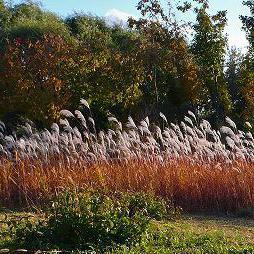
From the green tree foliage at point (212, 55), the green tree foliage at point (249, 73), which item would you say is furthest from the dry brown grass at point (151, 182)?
the green tree foliage at point (212, 55)

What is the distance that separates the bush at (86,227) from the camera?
17.7 ft

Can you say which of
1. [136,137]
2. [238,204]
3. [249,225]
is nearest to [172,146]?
[136,137]

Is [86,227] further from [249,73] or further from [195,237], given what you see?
[249,73]

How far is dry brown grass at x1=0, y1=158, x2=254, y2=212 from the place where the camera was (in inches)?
341

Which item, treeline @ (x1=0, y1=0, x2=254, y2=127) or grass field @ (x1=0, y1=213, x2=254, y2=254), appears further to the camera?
treeline @ (x1=0, y1=0, x2=254, y2=127)

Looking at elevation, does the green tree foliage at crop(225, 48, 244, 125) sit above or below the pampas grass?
above

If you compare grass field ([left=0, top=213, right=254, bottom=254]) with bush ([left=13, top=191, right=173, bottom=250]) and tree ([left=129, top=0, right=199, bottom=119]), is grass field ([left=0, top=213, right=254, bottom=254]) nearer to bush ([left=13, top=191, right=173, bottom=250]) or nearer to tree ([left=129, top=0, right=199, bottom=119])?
bush ([left=13, top=191, right=173, bottom=250])

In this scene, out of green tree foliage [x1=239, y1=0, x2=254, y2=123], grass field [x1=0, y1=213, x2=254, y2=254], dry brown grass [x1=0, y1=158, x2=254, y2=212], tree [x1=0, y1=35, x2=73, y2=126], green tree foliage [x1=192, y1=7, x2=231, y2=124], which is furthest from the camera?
green tree foliage [x1=192, y1=7, x2=231, y2=124]

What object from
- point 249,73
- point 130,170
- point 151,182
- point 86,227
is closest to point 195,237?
point 86,227

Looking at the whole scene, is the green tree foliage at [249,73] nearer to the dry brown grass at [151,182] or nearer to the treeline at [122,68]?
the treeline at [122,68]

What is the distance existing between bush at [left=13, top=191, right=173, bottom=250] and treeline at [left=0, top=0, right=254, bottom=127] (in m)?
9.16

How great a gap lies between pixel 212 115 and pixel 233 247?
14.4 m

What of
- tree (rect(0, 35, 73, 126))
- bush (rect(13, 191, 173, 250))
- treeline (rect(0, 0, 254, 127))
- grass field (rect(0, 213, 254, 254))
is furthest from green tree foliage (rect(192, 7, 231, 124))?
bush (rect(13, 191, 173, 250))

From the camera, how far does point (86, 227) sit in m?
5.43
